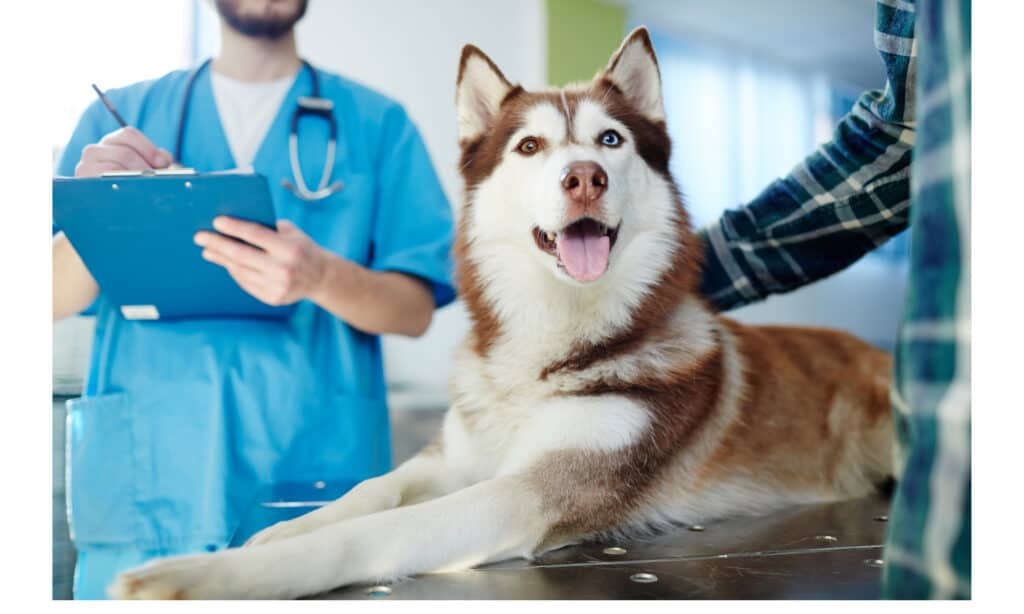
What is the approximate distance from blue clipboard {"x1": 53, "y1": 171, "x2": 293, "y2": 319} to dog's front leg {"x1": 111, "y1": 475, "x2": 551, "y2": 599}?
422 millimetres

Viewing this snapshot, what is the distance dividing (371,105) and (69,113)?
604 mm

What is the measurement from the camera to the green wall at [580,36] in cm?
108

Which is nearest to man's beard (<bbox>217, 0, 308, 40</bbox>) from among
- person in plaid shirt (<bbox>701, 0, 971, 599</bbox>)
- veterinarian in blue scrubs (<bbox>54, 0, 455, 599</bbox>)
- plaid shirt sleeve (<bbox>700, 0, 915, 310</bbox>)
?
veterinarian in blue scrubs (<bbox>54, 0, 455, 599</bbox>)

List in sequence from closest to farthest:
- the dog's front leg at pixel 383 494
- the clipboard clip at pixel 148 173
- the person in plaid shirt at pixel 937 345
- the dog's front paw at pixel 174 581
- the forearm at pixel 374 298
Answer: the person in plaid shirt at pixel 937 345 < the dog's front paw at pixel 174 581 < the dog's front leg at pixel 383 494 < the clipboard clip at pixel 148 173 < the forearm at pixel 374 298

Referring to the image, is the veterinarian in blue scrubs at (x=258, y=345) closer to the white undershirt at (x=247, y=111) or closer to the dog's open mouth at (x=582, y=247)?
the white undershirt at (x=247, y=111)

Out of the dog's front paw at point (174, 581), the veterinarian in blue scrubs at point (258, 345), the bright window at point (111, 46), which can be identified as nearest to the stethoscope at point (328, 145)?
the veterinarian in blue scrubs at point (258, 345)

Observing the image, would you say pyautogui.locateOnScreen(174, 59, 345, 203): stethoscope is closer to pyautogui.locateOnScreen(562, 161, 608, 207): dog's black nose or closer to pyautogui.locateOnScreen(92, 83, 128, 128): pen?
pyautogui.locateOnScreen(92, 83, 128, 128): pen

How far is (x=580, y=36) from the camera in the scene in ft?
4.45

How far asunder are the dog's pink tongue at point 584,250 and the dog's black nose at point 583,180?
5cm

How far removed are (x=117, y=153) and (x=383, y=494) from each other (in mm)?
506

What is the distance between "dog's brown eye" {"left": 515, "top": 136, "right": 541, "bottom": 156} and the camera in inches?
36.1
